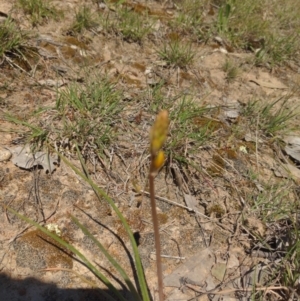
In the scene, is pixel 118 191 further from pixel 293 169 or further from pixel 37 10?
pixel 37 10

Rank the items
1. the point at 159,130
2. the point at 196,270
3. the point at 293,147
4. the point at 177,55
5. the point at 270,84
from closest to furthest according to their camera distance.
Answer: the point at 159,130
the point at 196,270
the point at 293,147
the point at 177,55
the point at 270,84

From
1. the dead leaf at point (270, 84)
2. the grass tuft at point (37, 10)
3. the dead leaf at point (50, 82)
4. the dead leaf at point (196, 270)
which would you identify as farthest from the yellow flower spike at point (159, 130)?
the dead leaf at point (270, 84)

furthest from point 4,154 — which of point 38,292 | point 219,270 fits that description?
point 219,270

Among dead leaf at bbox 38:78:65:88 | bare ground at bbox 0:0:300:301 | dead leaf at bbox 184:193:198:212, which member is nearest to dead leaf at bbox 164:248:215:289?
bare ground at bbox 0:0:300:301

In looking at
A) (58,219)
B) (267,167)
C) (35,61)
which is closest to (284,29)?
(267,167)

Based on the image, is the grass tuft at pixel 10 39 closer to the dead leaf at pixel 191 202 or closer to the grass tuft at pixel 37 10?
the grass tuft at pixel 37 10

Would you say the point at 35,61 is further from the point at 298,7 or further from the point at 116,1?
the point at 298,7

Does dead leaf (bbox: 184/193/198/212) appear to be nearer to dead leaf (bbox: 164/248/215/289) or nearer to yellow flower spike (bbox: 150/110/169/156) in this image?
dead leaf (bbox: 164/248/215/289)

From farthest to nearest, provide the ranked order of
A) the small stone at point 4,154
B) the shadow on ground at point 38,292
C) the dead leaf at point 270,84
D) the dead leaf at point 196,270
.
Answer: the dead leaf at point 270,84 → the small stone at point 4,154 → the dead leaf at point 196,270 → the shadow on ground at point 38,292
